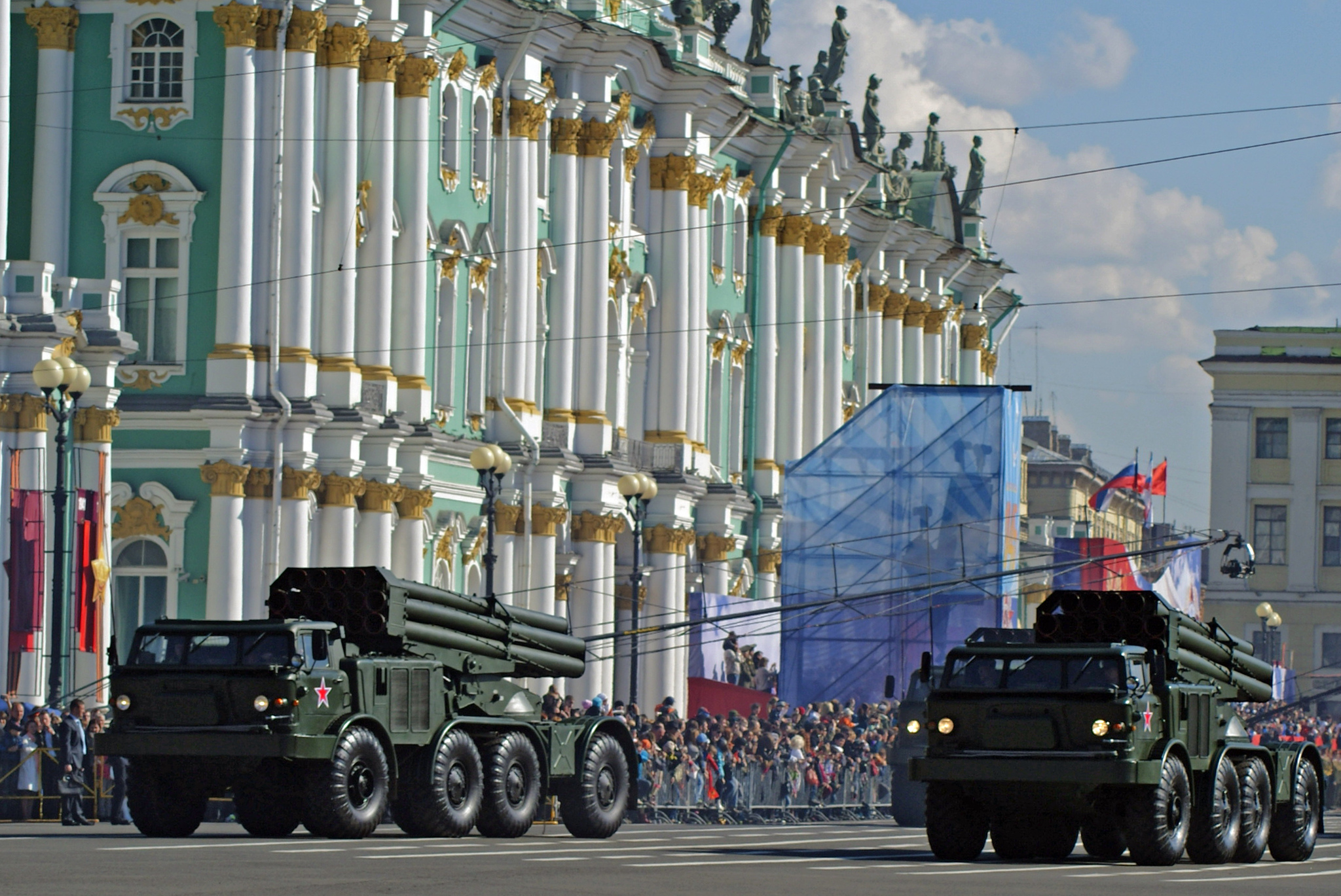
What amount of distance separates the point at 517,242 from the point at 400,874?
107 ft

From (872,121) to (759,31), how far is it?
1206 cm

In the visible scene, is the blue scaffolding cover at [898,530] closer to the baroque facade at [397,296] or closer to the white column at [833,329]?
the baroque facade at [397,296]

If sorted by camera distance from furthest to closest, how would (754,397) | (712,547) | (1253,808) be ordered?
(754,397) → (712,547) → (1253,808)

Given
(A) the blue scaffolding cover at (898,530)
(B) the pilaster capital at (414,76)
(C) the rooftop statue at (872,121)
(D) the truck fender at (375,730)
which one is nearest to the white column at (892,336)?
(C) the rooftop statue at (872,121)

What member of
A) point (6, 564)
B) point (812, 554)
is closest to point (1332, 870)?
point (6, 564)

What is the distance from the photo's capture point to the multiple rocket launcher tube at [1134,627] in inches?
987

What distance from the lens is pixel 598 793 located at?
2802cm

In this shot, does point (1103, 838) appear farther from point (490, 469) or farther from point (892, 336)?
point (892, 336)

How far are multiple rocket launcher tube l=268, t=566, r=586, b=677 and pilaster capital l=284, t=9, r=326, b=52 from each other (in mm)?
17010

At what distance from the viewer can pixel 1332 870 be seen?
24.3 metres

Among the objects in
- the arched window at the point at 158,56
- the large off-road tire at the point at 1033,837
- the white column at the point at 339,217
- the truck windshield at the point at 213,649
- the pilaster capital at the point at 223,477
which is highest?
the arched window at the point at 158,56

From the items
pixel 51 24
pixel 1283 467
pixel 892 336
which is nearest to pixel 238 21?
pixel 51 24

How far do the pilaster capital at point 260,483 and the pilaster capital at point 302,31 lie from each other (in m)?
6.14

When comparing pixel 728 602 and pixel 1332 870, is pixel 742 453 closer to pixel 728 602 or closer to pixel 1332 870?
pixel 728 602
